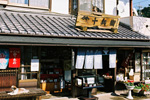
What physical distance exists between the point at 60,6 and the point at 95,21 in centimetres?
319

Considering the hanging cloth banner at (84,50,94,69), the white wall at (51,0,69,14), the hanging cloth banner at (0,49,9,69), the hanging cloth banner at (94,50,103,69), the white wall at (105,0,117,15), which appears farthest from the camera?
the white wall at (105,0,117,15)

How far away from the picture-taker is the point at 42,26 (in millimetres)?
9617

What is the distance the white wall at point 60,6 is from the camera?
1216cm

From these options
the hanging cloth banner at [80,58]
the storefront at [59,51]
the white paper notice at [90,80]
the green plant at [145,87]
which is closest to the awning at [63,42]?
the storefront at [59,51]

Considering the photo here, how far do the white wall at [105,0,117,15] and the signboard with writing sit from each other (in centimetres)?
287

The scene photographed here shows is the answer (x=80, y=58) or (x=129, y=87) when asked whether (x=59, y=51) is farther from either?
(x=129, y=87)

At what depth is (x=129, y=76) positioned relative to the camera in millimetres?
12172

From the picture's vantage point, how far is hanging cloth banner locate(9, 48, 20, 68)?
844 cm

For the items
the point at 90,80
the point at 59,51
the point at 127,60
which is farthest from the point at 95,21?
the point at 59,51

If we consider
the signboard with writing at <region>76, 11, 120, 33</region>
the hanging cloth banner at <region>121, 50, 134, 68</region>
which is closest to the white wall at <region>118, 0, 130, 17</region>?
the signboard with writing at <region>76, 11, 120, 33</region>

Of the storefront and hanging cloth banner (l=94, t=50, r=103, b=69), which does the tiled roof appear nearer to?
the storefront

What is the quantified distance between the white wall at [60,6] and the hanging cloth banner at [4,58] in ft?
16.8

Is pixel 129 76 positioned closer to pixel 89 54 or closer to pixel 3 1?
pixel 89 54

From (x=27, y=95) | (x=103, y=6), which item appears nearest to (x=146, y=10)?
(x=103, y=6)
